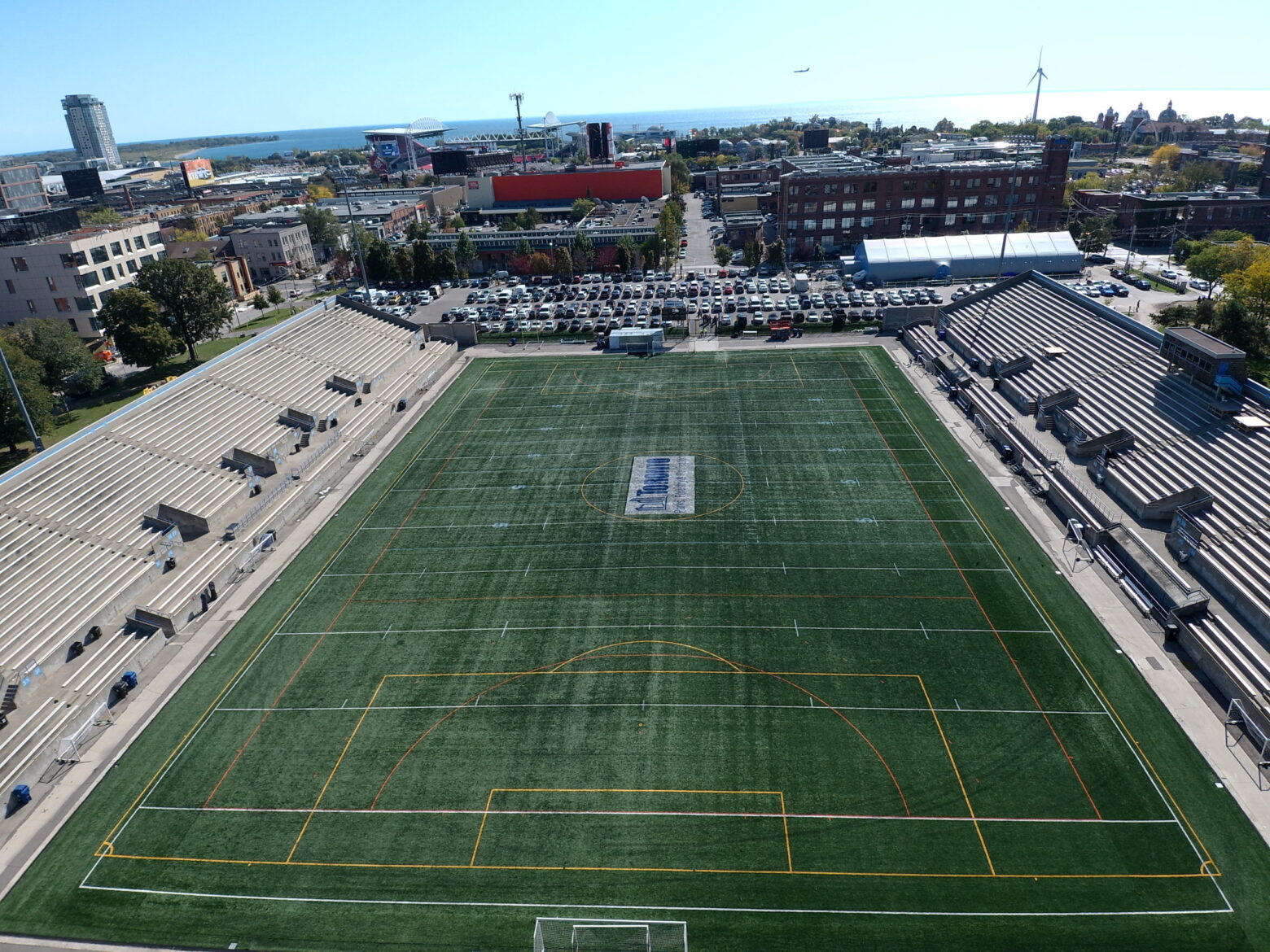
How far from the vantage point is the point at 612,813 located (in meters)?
27.2

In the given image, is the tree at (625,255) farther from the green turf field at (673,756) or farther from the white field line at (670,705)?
the white field line at (670,705)

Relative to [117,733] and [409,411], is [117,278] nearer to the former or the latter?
[409,411]

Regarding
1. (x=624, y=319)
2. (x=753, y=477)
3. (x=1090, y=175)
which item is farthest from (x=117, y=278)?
(x=1090, y=175)

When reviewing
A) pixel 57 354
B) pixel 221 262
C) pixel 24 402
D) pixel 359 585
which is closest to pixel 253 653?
pixel 359 585

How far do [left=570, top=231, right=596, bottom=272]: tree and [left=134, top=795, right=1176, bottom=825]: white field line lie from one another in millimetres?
101467

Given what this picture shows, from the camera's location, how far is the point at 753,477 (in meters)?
50.6

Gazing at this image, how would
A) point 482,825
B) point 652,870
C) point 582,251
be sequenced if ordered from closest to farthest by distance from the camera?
1. point 652,870
2. point 482,825
3. point 582,251

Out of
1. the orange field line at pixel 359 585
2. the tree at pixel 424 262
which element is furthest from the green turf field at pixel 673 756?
the tree at pixel 424 262

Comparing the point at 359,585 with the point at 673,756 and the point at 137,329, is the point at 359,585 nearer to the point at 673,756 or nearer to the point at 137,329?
the point at 673,756

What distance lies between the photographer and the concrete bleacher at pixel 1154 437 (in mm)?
33312

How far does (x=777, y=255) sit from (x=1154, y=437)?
74.8 metres

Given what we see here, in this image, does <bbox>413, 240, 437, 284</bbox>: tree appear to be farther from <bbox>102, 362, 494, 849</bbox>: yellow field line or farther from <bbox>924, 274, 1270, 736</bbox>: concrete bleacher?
<bbox>924, 274, 1270, 736</bbox>: concrete bleacher

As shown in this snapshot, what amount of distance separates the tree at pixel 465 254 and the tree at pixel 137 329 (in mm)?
51969

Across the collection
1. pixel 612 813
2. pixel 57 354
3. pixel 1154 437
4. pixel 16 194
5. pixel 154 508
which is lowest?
pixel 612 813
